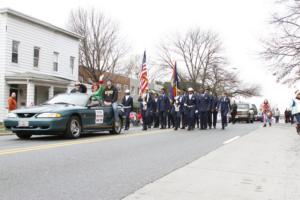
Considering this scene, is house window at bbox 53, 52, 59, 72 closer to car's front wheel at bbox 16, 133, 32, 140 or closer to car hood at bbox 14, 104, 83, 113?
car's front wheel at bbox 16, 133, 32, 140

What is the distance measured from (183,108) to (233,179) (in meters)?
12.8

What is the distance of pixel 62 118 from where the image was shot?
40.6ft

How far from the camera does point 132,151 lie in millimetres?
10203

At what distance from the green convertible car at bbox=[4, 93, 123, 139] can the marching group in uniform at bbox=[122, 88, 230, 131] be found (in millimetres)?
4487

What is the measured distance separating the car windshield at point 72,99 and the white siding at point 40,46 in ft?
51.5

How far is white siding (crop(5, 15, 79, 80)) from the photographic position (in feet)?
94.1

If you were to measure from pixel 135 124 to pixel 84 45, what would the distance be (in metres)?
19.8

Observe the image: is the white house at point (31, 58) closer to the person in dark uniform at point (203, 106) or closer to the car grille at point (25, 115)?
the person in dark uniform at point (203, 106)

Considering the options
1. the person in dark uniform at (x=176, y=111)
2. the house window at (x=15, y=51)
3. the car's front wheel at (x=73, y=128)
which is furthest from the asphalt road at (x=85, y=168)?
the house window at (x=15, y=51)

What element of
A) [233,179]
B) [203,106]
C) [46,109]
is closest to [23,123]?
[46,109]

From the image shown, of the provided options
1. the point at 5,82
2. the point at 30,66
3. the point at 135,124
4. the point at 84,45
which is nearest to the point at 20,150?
the point at 135,124

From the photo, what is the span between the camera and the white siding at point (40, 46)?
2869 centimetres

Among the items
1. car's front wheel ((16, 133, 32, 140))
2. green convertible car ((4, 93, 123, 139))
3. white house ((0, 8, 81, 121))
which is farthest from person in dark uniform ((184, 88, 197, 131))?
white house ((0, 8, 81, 121))

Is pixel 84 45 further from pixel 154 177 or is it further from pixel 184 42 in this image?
pixel 154 177
